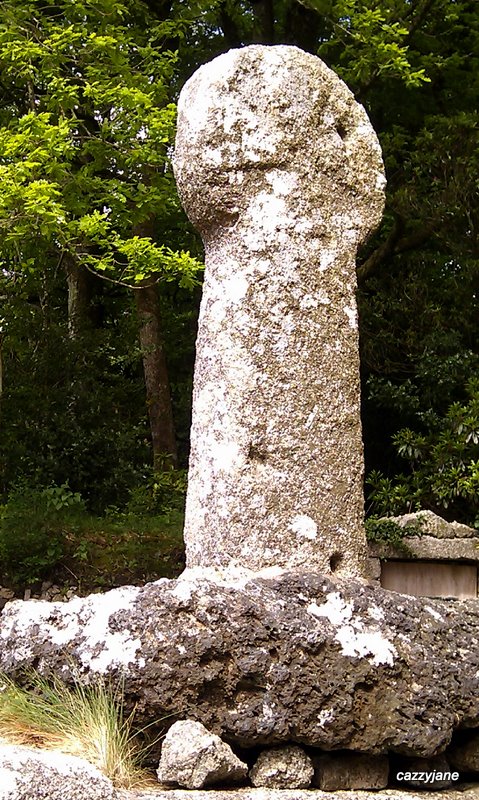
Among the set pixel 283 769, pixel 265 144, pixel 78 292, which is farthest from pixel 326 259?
pixel 78 292

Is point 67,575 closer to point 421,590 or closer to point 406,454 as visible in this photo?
point 421,590

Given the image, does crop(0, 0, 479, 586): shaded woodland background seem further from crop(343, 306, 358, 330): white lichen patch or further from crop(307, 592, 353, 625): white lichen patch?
crop(307, 592, 353, 625): white lichen patch

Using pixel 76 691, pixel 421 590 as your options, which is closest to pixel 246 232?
pixel 76 691

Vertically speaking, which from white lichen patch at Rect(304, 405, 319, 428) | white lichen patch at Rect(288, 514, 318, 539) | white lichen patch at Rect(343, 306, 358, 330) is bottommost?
white lichen patch at Rect(288, 514, 318, 539)

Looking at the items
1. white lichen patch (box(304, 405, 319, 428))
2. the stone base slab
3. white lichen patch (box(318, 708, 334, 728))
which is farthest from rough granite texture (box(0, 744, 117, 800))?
white lichen patch (box(304, 405, 319, 428))

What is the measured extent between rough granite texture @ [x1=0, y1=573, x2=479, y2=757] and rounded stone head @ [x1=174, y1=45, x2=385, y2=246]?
6.35 feet

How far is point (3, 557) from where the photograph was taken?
9.52 metres

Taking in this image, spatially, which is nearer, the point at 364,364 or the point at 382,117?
the point at 364,364

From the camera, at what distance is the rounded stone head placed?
4672 millimetres

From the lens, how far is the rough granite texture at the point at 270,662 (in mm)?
3270

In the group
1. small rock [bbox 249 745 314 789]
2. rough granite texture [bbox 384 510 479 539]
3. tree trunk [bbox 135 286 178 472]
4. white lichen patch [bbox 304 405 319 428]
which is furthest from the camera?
tree trunk [bbox 135 286 178 472]

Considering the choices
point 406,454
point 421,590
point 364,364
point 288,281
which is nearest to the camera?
point 288,281

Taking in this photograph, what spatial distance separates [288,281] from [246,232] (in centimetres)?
30

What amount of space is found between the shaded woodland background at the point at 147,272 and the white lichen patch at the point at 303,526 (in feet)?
12.8
